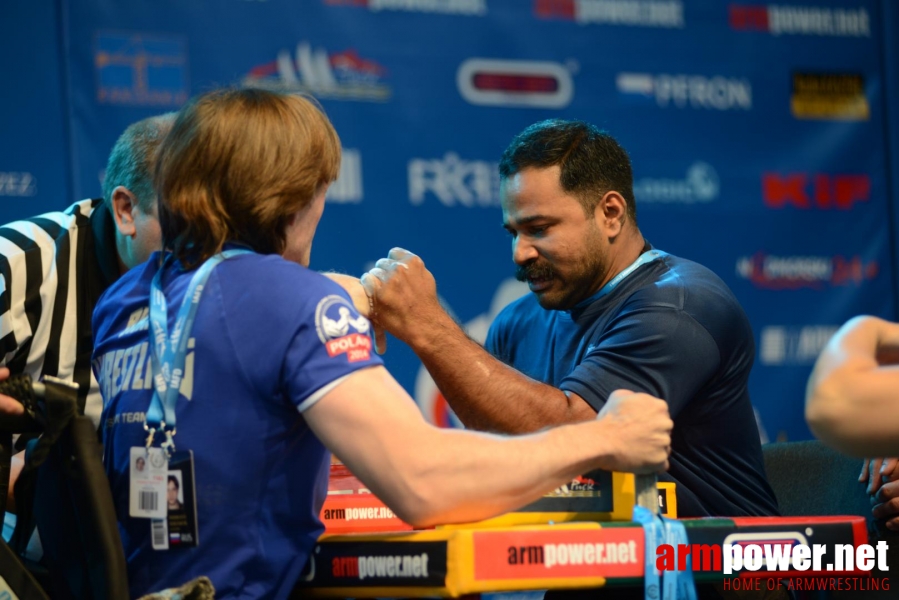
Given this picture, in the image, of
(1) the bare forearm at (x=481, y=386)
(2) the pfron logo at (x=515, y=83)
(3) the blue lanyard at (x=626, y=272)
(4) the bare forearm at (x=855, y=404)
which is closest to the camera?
(4) the bare forearm at (x=855, y=404)

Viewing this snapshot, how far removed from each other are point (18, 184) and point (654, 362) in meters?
2.12

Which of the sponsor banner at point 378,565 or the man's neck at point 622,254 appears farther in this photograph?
the man's neck at point 622,254

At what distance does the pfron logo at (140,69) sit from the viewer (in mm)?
3322

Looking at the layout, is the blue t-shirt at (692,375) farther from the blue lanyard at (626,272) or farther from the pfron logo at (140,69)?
the pfron logo at (140,69)

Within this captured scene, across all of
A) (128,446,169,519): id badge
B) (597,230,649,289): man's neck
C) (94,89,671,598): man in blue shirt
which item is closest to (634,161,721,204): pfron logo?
(597,230,649,289): man's neck

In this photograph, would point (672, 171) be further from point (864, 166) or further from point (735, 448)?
point (735, 448)

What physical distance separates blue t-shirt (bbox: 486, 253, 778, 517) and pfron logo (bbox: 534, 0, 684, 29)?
6.13 feet

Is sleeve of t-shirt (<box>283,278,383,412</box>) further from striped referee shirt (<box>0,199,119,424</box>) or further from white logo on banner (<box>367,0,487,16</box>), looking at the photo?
white logo on banner (<box>367,0,487,16</box>)

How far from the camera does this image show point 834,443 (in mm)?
1112

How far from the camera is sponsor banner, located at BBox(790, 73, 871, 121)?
4.20m

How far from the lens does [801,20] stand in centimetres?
424

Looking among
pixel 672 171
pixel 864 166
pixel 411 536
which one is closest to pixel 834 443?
pixel 411 536

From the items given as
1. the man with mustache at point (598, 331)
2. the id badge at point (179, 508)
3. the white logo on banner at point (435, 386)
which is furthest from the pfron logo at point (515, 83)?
the id badge at point (179, 508)

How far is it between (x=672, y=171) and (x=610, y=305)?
5.89 ft
